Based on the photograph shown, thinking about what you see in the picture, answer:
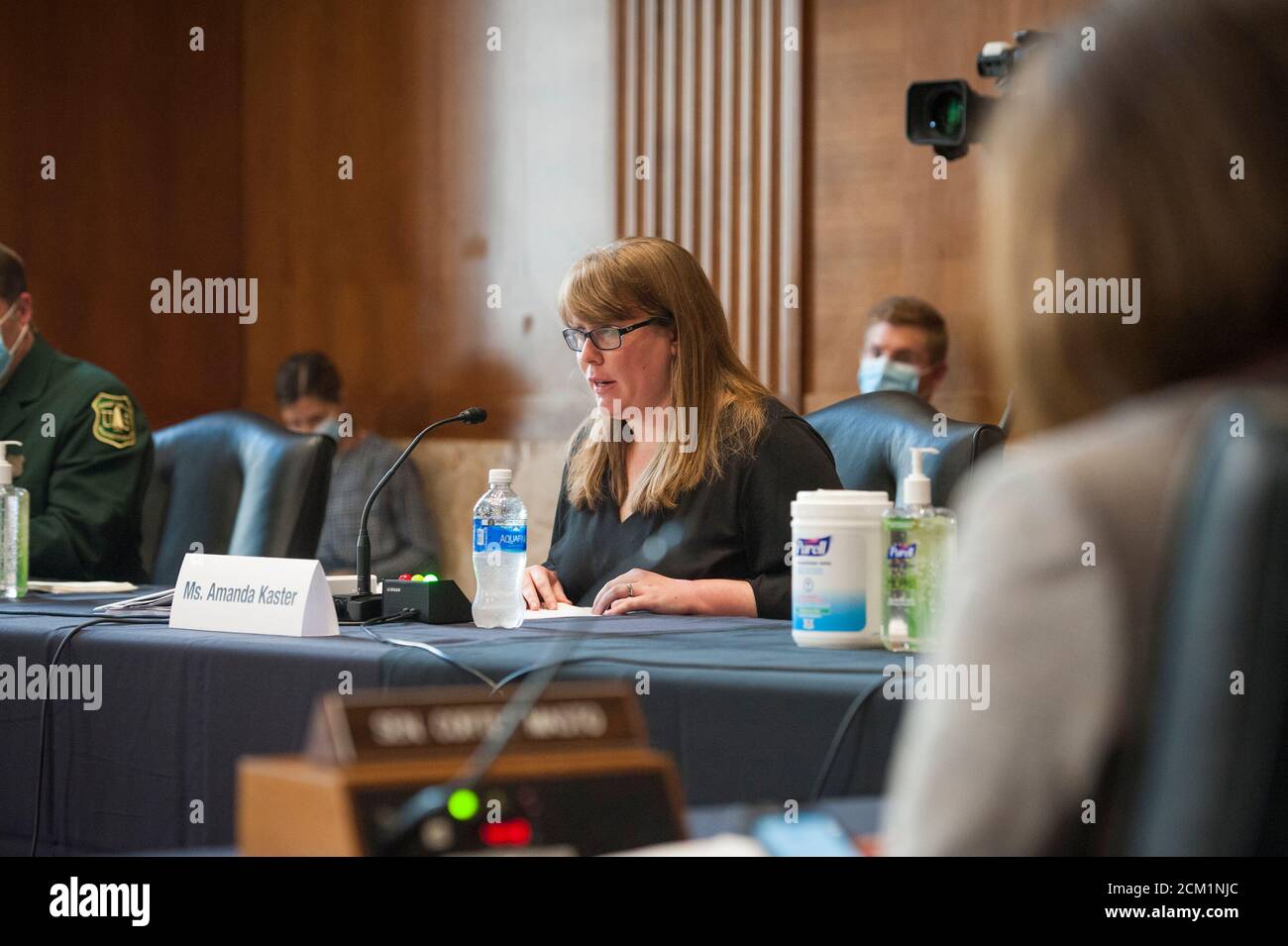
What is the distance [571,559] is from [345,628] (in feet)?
2.15

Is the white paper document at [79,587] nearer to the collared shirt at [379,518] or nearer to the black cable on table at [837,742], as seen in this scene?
the black cable on table at [837,742]

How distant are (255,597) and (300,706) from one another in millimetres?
266

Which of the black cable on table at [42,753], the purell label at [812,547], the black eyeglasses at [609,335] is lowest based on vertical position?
the black cable on table at [42,753]

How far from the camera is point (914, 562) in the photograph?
4.96 feet

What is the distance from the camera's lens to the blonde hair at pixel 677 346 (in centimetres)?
245

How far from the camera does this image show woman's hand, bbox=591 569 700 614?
2.09 m

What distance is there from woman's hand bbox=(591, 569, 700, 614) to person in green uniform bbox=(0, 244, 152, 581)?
4.09 feet

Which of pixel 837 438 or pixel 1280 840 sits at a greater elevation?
pixel 837 438

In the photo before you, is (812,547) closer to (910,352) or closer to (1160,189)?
(1160,189)

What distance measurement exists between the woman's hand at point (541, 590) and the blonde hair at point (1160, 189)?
5.39 ft

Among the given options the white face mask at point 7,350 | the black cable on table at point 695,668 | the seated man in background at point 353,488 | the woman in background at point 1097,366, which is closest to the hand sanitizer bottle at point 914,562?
the black cable on table at point 695,668

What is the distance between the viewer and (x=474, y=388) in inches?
205

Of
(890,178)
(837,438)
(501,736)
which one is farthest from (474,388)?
(501,736)
